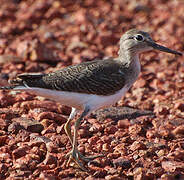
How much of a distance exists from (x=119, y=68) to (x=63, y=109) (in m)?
1.58

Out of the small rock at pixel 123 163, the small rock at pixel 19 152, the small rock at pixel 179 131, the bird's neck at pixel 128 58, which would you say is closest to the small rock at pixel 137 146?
the small rock at pixel 123 163

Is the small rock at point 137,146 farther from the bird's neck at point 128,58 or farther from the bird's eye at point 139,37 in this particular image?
the bird's eye at point 139,37

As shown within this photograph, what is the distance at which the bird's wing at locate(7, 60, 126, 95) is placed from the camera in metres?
7.18

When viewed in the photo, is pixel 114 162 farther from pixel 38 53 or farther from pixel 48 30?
pixel 48 30

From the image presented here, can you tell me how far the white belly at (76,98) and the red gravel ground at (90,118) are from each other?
63 centimetres

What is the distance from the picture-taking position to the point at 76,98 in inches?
285

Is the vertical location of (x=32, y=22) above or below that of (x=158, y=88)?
above

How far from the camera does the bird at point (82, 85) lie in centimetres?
714

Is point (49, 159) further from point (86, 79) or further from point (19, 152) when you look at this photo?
point (86, 79)

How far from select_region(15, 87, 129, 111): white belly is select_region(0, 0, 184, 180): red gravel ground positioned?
63 centimetres

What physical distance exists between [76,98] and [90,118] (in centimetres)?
131

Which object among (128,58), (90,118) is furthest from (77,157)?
(128,58)

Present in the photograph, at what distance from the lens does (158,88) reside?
33.4ft

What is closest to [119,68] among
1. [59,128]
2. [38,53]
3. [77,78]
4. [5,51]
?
[77,78]
